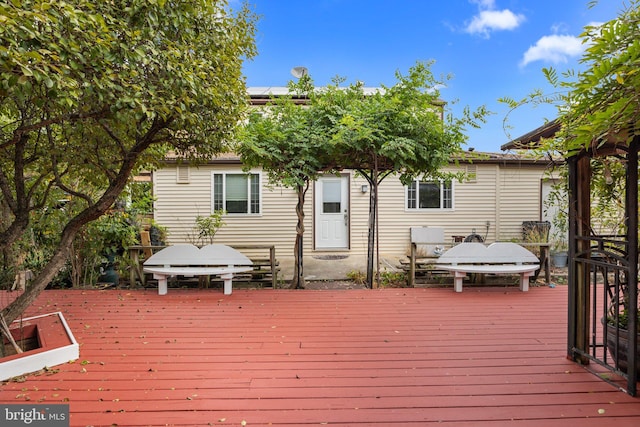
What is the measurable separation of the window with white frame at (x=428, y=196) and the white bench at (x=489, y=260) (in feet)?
13.4

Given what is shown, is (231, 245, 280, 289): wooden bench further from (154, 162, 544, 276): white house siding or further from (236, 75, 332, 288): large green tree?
(154, 162, 544, 276): white house siding

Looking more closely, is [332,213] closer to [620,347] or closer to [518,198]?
[518,198]

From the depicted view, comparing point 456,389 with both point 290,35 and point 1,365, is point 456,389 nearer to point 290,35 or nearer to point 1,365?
point 1,365

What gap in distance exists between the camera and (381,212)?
31.6 ft

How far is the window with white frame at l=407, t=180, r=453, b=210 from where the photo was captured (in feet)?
31.9

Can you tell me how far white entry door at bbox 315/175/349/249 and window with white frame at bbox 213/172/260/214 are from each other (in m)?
1.74

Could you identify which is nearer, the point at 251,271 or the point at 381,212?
the point at 251,271

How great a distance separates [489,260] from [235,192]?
6530mm

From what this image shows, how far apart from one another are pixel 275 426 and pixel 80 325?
124 inches

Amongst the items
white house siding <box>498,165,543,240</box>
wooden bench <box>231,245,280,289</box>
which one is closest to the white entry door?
wooden bench <box>231,245,280,289</box>

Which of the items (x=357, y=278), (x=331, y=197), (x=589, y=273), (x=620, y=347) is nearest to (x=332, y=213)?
(x=331, y=197)

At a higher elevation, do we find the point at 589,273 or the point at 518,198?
the point at 518,198

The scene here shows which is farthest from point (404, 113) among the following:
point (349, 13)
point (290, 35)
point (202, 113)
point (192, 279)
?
point (290, 35)

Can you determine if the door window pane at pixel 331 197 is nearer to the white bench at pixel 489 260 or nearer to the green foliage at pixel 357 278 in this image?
the green foliage at pixel 357 278
